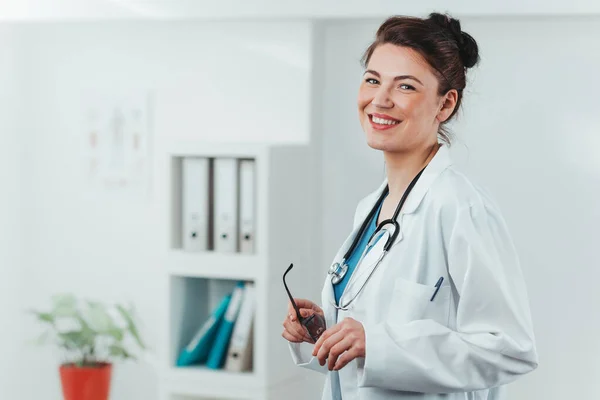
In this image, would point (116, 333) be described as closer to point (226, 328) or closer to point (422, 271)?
point (226, 328)

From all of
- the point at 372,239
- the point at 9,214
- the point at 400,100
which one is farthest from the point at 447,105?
the point at 9,214

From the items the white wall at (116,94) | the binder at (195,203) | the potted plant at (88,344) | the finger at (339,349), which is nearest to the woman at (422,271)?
the finger at (339,349)

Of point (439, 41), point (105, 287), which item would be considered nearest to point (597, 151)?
point (439, 41)

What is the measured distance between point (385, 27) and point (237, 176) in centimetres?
130

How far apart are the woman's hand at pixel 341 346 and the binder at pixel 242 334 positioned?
4.88 feet

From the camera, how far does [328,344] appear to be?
146 centimetres

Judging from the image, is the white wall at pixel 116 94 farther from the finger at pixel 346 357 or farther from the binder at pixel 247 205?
the finger at pixel 346 357

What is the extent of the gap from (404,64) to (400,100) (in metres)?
0.07

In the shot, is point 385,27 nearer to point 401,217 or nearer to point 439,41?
point 439,41

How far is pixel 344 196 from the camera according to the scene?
10.6ft

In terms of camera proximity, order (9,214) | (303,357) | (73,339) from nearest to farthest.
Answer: (303,357), (73,339), (9,214)

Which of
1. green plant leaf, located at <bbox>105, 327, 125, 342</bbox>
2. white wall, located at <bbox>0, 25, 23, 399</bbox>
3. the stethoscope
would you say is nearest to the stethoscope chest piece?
the stethoscope

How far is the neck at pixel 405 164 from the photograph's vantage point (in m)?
1.72

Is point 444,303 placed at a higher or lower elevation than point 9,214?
lower
